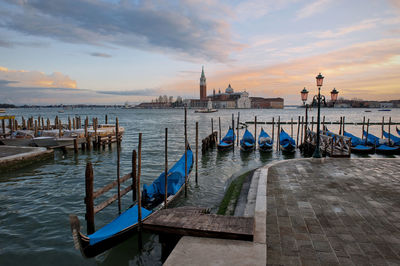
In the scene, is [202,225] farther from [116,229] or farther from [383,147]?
[383,147]

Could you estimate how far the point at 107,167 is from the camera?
12.5 meters

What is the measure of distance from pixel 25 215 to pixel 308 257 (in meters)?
7.14

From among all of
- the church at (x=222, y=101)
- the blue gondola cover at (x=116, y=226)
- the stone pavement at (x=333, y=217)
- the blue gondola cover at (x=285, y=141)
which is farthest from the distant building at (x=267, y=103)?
the blue gondola cover at (x=116, y=226)

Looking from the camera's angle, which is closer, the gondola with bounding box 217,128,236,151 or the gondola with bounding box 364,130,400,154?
the gondola with bounding box 364,130,400,154

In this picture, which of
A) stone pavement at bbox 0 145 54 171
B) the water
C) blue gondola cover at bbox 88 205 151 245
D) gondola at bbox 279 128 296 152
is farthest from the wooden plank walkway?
gondola at bbox 279 128 296 152

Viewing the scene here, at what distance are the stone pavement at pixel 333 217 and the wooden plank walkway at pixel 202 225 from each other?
387mm

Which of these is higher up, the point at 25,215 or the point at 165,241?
the point at 165,241

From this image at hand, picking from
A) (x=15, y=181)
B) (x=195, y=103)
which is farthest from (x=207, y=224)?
(x=195, y=103)

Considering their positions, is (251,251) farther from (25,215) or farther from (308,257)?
(25,215)

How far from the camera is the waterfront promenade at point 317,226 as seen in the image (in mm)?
3064

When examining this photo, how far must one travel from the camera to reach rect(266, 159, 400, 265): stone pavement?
10.4 ft

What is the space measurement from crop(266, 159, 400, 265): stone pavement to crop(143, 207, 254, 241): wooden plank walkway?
0.39m

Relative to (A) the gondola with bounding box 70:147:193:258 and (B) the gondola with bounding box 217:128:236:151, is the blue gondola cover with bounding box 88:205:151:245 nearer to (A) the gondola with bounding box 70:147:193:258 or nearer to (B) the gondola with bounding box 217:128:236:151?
(A) the gondola with bounding box 70:147:193:258

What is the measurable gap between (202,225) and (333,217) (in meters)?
2.31
